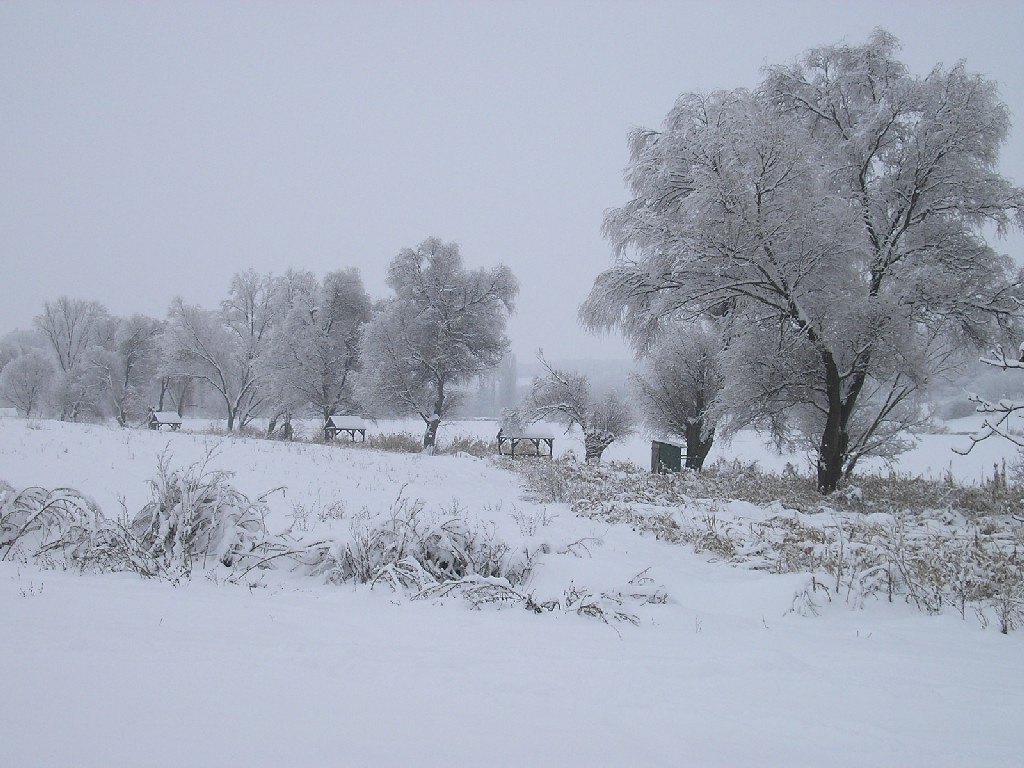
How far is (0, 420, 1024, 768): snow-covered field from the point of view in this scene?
6.05ft

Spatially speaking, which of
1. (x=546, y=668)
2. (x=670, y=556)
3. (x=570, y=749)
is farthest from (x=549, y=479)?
(x=570, y=749)

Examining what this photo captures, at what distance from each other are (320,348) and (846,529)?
2620cm

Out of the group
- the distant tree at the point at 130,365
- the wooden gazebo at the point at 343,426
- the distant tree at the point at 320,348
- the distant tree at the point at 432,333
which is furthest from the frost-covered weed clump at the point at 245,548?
the distant tree at the point at 130,365

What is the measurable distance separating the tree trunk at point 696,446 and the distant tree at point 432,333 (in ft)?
36.8

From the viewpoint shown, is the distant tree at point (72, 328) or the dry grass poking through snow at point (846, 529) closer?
the dry grass poking through snow at point (846, 529)

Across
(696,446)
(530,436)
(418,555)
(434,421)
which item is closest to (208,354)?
(434,421)

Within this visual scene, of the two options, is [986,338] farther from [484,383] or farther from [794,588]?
[484,383]

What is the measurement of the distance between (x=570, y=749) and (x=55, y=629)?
280 cm

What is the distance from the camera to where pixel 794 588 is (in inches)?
170

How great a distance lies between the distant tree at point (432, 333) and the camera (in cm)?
2411

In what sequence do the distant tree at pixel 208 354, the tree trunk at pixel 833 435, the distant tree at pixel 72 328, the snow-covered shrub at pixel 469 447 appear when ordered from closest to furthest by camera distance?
the tree trunk at pixel 833 435 → the snow-covered shrub at pixel 469 447 → the distant tree at pixel 208 354 → the distant tree at pixel 72 328

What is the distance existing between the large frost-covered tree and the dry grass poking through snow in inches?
72.7

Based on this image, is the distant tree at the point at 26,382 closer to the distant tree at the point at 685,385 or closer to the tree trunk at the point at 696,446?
the distant tree at the point at 685,385

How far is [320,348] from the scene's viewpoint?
91.7 feet
